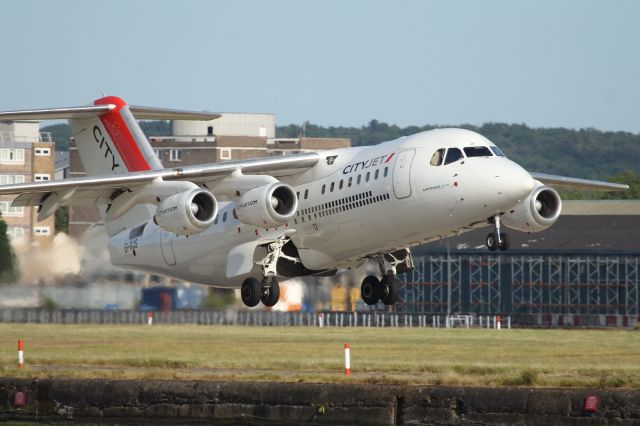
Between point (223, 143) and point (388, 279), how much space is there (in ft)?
224

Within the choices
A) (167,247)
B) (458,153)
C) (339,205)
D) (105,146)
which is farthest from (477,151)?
(105,146)

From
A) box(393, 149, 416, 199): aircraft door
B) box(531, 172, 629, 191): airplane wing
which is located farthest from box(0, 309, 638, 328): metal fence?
box(393, 149, 416, 199): aircraft door

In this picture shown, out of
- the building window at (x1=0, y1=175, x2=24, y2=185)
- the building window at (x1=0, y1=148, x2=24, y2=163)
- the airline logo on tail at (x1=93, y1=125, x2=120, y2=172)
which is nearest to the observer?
the airline logo on tail at (x1=93, y1=125, x2=120, y2=172)

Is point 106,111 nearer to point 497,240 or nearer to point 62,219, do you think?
point 497,240

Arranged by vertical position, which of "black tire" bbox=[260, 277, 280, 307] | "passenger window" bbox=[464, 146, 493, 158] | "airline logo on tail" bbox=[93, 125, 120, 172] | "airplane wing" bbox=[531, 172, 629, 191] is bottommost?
"black tire" bbox=[260, 277, 280, 307]

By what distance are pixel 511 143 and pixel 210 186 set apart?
175m

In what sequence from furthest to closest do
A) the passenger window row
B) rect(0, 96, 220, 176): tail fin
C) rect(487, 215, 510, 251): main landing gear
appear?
1. rect(0, 96, 220, 176): tail fin
2. the passenger window row
3. rect(487, 215, 510, 251): main landing gear

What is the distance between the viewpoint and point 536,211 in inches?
953

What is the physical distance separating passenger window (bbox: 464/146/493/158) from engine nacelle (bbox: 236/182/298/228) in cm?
336

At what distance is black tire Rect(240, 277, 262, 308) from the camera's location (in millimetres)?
26016

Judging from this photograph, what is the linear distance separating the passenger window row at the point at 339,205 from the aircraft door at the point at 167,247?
350 cm

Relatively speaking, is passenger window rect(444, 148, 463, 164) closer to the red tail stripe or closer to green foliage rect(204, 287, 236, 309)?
the red tail stripe

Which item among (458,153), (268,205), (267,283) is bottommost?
(267,283)

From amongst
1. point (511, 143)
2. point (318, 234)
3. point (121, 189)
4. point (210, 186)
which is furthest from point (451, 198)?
point (511, 143)
